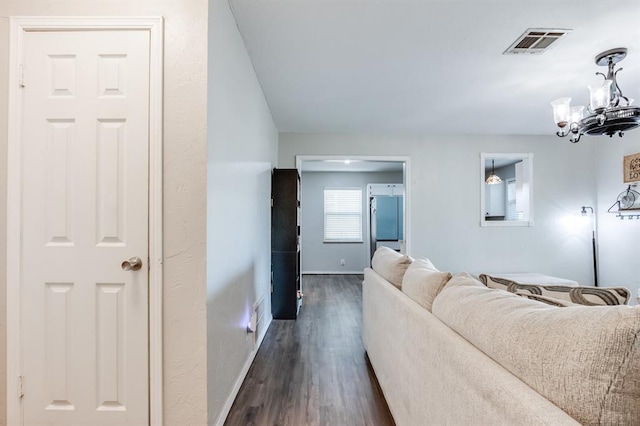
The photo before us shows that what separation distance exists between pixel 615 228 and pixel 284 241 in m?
4.59

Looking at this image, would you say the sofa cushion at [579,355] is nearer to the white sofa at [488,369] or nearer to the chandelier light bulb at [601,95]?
the white sofa at [488,369]

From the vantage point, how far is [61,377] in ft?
5.08

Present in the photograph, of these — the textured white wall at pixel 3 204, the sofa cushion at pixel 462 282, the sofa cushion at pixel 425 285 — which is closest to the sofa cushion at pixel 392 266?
the sofa cushion at pixel 425 285

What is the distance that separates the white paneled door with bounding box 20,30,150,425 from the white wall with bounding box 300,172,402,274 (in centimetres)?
567

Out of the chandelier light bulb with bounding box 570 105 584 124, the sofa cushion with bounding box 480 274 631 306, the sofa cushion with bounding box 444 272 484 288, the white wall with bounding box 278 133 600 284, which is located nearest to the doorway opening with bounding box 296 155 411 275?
the white wall with bounding box 278 133 600 284

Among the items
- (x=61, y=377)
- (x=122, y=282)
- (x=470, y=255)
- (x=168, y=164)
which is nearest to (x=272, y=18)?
(x=168, y=164)

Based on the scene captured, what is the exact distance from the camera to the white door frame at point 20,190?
154 cm

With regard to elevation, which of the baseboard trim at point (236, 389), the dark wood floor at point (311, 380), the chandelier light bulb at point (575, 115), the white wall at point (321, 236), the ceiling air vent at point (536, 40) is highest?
the ceiling air vent at point (536, 40)

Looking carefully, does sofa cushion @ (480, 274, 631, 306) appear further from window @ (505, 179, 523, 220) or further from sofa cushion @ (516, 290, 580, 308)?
window @ (505, 179, 523, 220)

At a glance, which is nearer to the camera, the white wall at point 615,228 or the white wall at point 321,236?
the white wall at point 615,228

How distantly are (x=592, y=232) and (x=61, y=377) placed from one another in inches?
244

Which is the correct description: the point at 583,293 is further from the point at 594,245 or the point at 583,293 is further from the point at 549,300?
the point at 594,245

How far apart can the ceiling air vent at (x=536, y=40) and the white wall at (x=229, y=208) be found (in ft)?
6.72

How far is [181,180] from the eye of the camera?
5.15 feet
